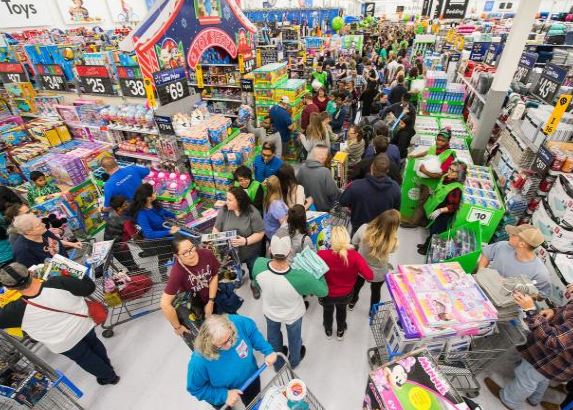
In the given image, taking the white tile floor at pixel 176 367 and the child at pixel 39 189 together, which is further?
the child at pixel 39 189

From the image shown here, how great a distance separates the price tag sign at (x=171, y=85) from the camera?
484 cm

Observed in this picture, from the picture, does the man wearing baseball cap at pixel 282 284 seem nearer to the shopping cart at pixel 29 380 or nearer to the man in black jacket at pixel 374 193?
the man in black jacket at pixel 374 193

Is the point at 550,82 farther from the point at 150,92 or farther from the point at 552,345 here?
the point at 150,92

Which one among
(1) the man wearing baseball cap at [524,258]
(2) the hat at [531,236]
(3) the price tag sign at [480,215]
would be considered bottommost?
(3) the price tag sign at [480,215]

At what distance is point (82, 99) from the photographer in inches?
255

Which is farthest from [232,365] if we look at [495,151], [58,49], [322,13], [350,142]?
[322,13]

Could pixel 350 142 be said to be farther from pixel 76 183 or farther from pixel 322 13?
pixel 322 13

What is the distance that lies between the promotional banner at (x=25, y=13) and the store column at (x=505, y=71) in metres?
20.7

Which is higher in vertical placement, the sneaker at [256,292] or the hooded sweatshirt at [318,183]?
the hooded sweatshirt at [318,183]

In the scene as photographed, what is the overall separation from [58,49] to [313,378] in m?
8.15

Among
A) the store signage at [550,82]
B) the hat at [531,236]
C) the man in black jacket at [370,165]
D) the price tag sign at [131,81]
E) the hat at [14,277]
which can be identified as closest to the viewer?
the hat at [14,277]

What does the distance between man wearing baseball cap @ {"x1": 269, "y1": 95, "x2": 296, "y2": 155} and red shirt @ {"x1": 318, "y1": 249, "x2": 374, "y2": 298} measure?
14.6 ft

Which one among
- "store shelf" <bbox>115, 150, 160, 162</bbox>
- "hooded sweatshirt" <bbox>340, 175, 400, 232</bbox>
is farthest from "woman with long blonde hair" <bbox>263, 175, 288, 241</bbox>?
"store shelf" <bbox>115, 150, 160, 162</bbox>

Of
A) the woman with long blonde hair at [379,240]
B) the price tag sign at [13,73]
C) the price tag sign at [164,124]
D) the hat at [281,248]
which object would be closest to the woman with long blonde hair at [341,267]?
the woman with long blonde hair at [379,240]
